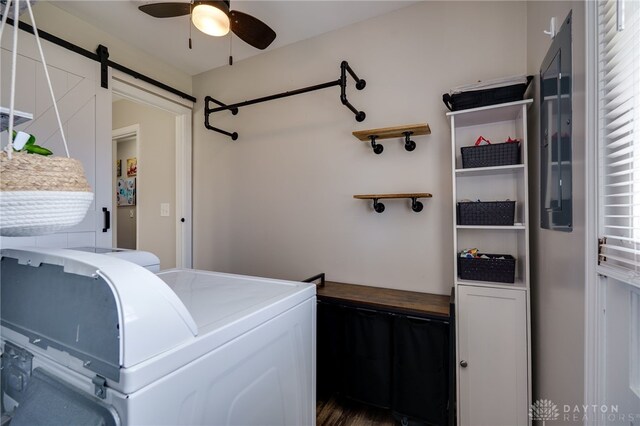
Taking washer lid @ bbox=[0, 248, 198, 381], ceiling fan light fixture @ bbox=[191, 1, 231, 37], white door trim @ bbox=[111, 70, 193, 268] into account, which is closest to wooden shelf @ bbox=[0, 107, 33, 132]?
washer lid @ bbox=[0, 248, 198, 381]

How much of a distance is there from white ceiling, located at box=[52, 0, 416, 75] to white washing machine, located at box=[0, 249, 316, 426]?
2.03 m

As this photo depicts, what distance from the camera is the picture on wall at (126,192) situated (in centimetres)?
371

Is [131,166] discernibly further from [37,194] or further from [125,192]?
[37,194]

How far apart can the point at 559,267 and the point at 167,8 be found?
93.4 inches

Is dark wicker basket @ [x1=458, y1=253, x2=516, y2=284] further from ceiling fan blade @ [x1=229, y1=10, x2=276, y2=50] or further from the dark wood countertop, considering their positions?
ceiling fan blade @ [x1=229, y1=10, x2=276, y2=50]

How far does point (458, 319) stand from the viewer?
5.41 feet

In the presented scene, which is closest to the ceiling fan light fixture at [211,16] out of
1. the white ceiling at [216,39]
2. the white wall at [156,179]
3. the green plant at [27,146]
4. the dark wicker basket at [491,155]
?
the white ceiling at [216,39]

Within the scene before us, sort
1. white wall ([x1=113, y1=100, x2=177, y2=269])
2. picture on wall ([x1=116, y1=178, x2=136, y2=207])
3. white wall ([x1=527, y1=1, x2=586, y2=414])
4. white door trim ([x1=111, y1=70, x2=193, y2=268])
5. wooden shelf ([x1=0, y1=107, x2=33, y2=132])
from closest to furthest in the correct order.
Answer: wooden shelf ([x1=0, y1=107, x2=33, y2=132])
white wall ([x1=527, y1=1, x2=586, y2=414])
white door trim ([x1=111, y1=70, x2=193, y2=268])
white wall ([x1=113, y1=100, x2=177, y2=269])
picture on wall ([x1=116, y1=178, x2=136, y2=207])

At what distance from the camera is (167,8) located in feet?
5.62

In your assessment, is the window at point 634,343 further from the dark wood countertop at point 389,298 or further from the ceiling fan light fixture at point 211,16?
the ceiling fan light fixture at point 211,16

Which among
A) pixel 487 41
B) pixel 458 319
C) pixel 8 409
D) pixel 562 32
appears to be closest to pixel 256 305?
pixel 8 409

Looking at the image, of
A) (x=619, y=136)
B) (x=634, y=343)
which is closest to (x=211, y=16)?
(x=619, y=136)

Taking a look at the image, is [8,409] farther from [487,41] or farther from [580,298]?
[487,41]

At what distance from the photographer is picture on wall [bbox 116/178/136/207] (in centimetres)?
371
